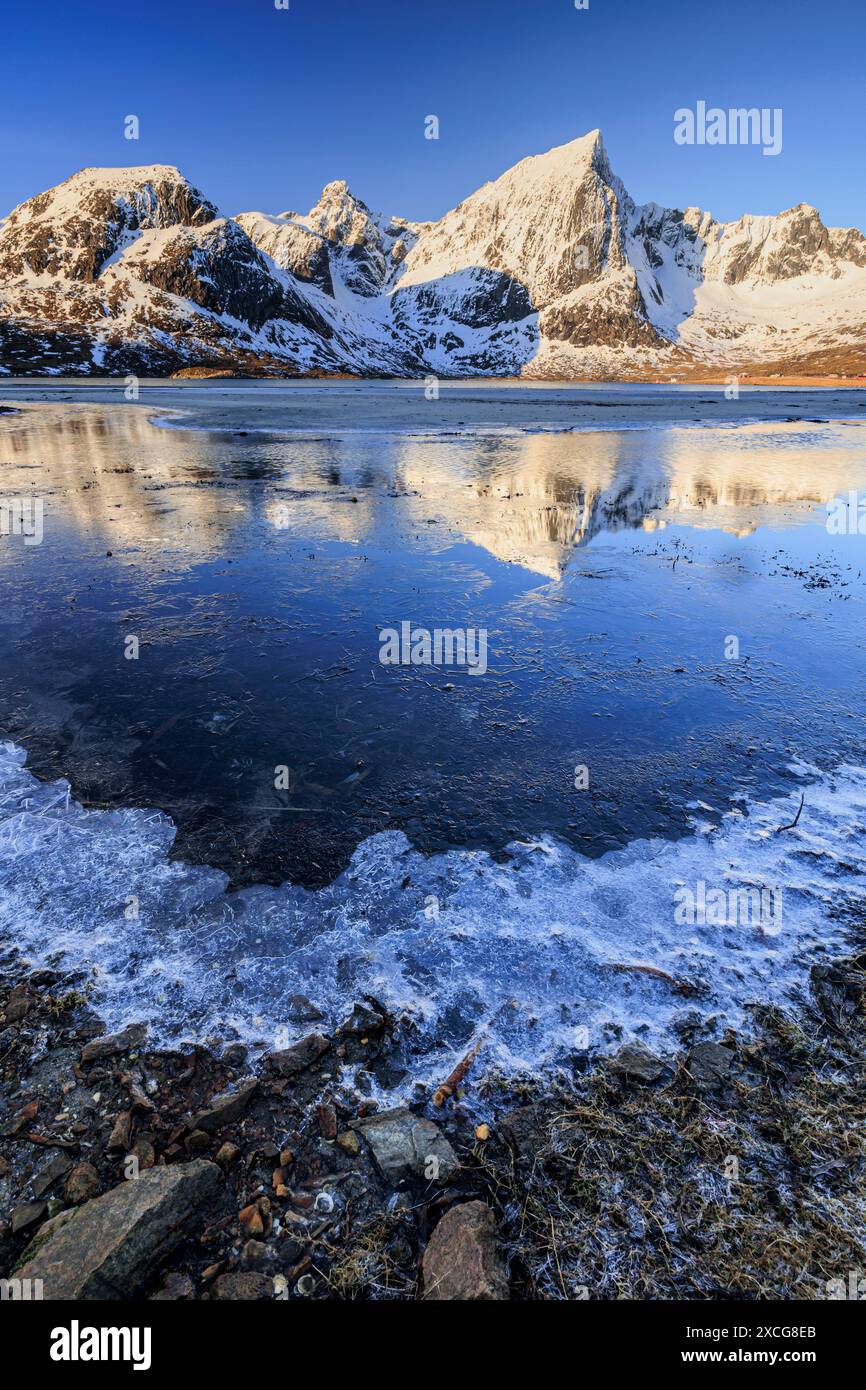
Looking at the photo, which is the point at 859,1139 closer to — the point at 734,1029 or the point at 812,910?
the point at 734,1029

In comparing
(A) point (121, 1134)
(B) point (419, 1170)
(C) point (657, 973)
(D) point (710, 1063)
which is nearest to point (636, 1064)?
(D) point (710, 1063)

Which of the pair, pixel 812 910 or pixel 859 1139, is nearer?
pixel 859 1139

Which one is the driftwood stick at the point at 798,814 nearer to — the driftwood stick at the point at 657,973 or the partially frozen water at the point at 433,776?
the partially frozen water at the point at 433,776

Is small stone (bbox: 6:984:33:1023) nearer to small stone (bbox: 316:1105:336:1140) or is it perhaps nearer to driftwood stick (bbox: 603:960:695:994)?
small stone (bbox: 316:1105:336:1140)

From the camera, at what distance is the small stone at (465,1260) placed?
107 inches

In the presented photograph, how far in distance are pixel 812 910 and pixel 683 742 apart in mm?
2536

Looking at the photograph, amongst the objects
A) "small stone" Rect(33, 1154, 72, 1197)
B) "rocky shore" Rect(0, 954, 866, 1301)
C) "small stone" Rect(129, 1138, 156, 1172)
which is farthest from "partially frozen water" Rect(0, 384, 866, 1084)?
"small stone" Rect(33, 1154, 72, 1197)

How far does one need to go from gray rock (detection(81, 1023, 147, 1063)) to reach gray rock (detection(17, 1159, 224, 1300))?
83cm

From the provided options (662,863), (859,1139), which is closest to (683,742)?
(662,863)

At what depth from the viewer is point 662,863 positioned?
17.6 ft

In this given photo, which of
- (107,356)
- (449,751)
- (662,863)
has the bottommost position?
(662,863)
